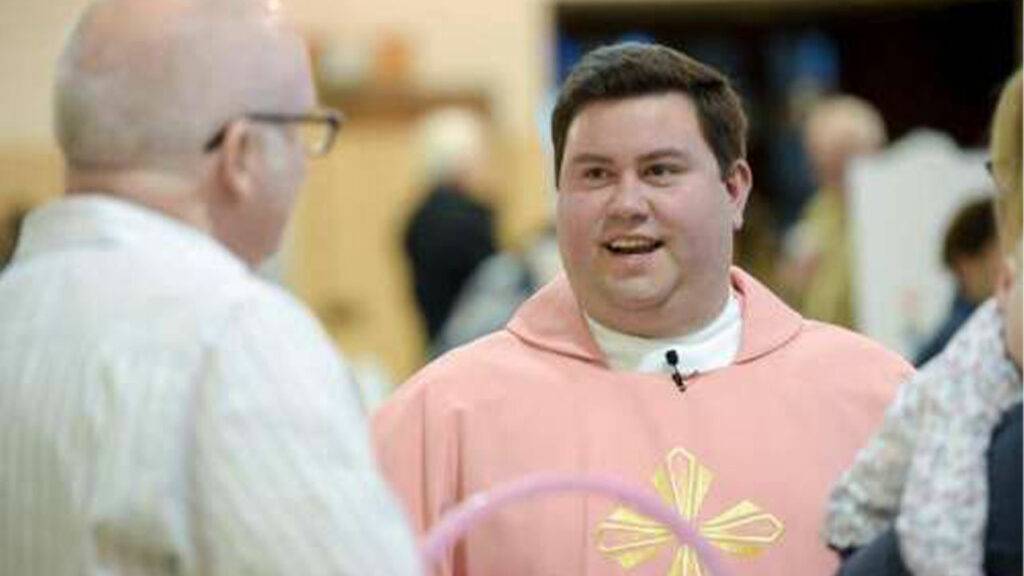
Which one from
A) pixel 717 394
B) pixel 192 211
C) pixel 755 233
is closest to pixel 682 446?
pixel 717 394

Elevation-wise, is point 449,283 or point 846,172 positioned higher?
point 846,172

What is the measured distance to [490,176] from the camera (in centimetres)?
1223

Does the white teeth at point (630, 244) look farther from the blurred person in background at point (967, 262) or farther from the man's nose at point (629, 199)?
the blurred person in background at point (967, 262)

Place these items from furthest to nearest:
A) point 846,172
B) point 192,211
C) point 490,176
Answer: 1. point 490,176
2. point 846,172
3. point 192,211

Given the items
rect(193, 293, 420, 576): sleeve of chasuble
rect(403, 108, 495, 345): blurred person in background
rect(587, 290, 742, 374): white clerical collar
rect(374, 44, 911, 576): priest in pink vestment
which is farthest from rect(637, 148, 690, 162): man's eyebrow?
rect(403, 108, 495, 345): blurred person in background

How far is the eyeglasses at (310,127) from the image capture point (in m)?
2.59

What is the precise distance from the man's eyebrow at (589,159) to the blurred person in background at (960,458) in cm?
99

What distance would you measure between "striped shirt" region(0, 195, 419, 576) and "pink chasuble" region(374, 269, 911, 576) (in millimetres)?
992

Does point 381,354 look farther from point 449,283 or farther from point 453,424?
point 453,424

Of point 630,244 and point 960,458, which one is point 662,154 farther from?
point 960,458

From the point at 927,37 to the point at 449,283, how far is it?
5.10m

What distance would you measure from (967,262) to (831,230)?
2118mm

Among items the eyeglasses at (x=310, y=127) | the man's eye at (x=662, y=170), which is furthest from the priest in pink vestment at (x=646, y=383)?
the eyeglasses at (x=310, y=127)

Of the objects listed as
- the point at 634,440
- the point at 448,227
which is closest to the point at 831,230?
the point at 448,227
